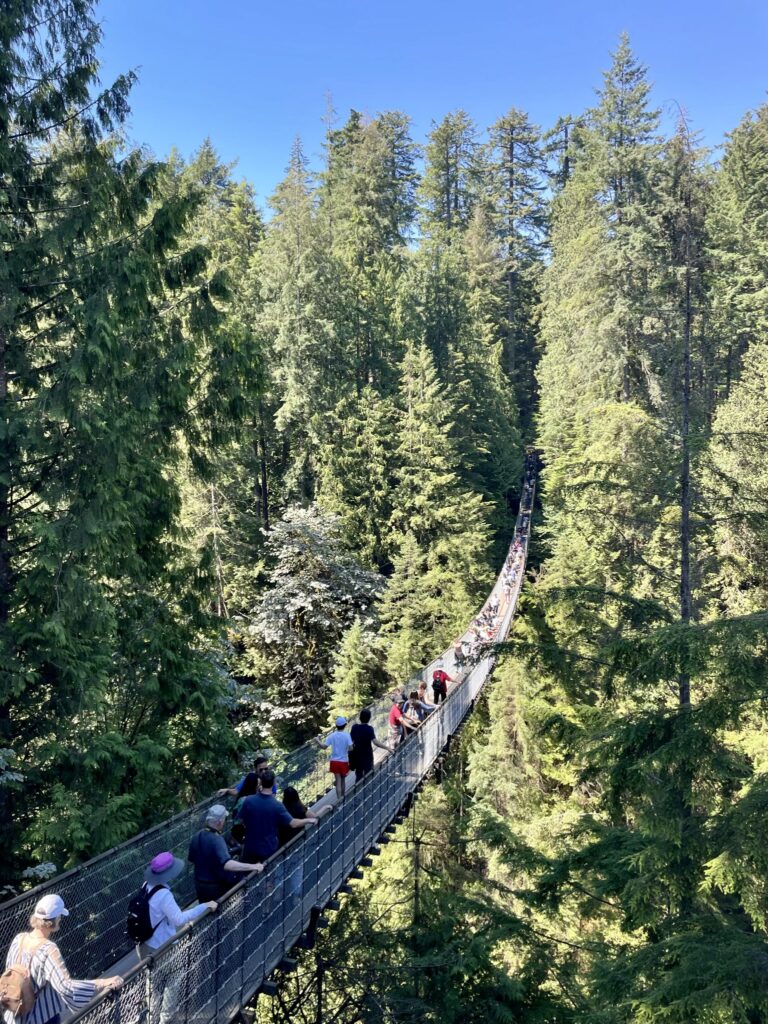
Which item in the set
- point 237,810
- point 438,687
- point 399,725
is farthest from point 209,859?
point 438,687

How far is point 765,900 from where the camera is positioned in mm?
3457

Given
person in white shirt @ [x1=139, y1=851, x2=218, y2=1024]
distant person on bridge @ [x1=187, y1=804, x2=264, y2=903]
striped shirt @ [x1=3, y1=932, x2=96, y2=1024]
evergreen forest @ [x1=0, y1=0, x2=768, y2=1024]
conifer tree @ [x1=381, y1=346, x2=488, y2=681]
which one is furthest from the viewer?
conifer tree @ [x1=381, y1=346, x2=488, y2=681]

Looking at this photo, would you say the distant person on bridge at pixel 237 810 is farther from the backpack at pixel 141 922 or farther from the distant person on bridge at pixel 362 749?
the backpack at pixel 141 922

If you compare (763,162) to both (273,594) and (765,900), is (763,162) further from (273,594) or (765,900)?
(765,900)

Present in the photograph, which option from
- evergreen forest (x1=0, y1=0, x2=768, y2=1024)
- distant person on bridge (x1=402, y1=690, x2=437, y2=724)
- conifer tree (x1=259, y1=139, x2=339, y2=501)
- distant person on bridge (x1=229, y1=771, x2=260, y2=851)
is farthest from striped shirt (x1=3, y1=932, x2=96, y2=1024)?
conifer tree (x1=259, y1=139, x2=339, y2=501)

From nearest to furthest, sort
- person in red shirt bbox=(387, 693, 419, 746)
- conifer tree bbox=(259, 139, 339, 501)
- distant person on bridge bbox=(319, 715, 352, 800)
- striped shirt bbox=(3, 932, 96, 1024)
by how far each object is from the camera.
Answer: striped shirt bbox=(3, 932, 96, 1024) → distant person on bridge bbox=(319, 715, 352, 800) → person in red shirt bbox=(387, 693, 419, 746) → conifer tree bbox=(259, 139, 339, 501)

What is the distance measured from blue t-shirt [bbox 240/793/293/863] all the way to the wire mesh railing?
4.2 inches

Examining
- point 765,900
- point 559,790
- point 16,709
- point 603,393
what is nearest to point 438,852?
point 559,790

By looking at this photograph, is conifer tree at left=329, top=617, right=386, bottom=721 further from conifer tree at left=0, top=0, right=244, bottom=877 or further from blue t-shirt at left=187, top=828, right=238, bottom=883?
blue t-shirt at left=187, top=828, right=238, bottom=883

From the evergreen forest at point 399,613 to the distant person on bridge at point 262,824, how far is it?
127 centimetres

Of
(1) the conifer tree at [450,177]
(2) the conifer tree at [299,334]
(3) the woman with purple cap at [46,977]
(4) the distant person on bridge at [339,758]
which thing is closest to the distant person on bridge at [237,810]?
(4) the distant person on bridge at [339,758]

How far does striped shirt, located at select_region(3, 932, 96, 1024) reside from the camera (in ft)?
9.11

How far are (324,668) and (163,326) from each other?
13.5m

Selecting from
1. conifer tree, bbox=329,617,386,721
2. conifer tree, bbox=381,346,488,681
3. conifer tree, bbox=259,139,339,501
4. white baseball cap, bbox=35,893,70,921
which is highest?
conifer tree, bbox=259,139,339,501
